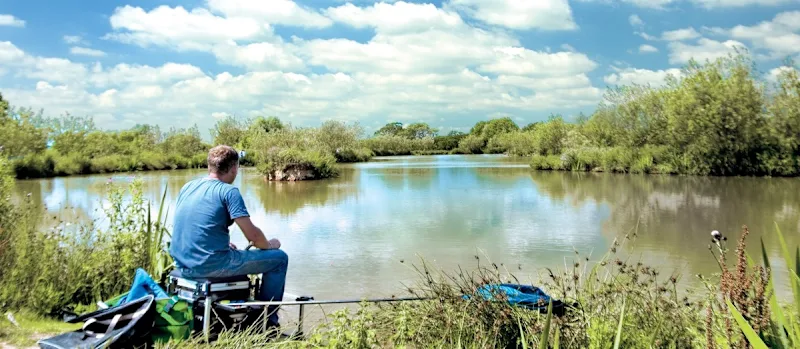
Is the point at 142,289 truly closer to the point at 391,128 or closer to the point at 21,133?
the point at 21,133

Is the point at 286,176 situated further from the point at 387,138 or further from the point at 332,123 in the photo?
the point at 387,138

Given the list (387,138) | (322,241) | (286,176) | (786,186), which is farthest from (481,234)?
(387,138)

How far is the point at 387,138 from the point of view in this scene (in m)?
67.4

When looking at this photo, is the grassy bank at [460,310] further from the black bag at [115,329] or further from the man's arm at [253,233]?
the man's arm at [253,233]

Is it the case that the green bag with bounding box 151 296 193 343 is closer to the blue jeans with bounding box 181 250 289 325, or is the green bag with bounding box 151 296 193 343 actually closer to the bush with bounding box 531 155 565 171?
the blue jeans with bounding box 181 250 289 325

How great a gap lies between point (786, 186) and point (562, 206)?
894 centimetres

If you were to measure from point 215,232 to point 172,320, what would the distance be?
0.52 meters

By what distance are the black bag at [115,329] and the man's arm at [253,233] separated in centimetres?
60

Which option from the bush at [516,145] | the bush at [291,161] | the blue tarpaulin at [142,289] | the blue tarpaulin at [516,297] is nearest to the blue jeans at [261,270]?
the blue tarpaulin at [142,289]

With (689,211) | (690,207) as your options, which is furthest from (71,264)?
(690,207)

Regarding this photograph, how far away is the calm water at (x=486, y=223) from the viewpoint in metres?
6.36

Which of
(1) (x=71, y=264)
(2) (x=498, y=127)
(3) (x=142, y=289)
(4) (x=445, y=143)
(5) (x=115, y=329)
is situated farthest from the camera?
(2) (x=498, y=127)

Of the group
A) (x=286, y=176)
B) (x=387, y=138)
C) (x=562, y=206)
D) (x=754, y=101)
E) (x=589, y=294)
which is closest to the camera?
(x=589, y=294)

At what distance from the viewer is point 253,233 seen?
322cm
